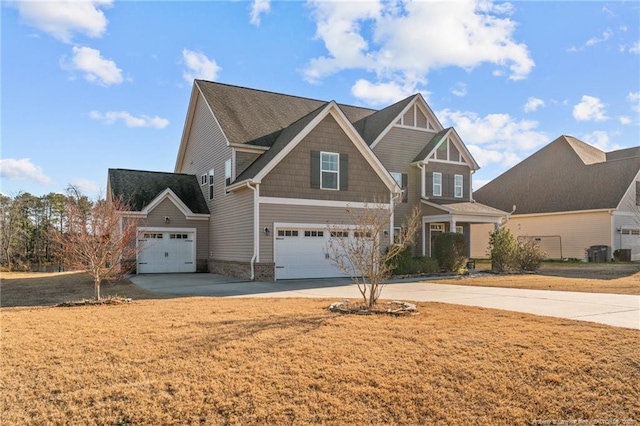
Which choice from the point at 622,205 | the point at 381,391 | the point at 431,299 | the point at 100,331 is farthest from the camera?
the point at 622,205

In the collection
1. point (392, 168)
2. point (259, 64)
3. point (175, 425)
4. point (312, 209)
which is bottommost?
point (175, 425)

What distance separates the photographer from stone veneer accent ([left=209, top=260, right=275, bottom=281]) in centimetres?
1891

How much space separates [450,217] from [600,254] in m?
12.6

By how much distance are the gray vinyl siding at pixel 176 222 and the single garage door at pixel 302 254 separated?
684 cm

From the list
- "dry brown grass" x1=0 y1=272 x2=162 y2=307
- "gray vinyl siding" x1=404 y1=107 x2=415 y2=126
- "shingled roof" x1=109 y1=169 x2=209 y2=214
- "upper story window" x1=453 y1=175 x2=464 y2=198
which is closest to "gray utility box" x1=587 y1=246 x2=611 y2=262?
"upper story window" x1=453 y1=175 x2=464 y2=198

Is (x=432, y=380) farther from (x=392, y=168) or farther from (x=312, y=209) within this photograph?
(x=392, y=168)

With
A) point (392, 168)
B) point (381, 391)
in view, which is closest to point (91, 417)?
point (381, 391)

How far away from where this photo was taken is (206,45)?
52.0 feet

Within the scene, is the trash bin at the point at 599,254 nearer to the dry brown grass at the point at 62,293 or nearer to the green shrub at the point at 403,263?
the green shrub at the point at 403,263

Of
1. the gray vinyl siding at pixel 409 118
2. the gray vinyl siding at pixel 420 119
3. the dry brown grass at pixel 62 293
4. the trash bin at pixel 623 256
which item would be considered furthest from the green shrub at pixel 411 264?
the trash bin at pixel 623 256

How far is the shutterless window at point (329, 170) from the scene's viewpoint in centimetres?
2053

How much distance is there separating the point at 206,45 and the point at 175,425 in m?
13.7

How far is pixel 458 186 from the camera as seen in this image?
28.0m

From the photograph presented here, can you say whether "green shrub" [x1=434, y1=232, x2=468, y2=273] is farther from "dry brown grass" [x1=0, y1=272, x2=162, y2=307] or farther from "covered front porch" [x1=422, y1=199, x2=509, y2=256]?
"dry brown grass" [x1=0, y1=272, x2=162, y2=307]
